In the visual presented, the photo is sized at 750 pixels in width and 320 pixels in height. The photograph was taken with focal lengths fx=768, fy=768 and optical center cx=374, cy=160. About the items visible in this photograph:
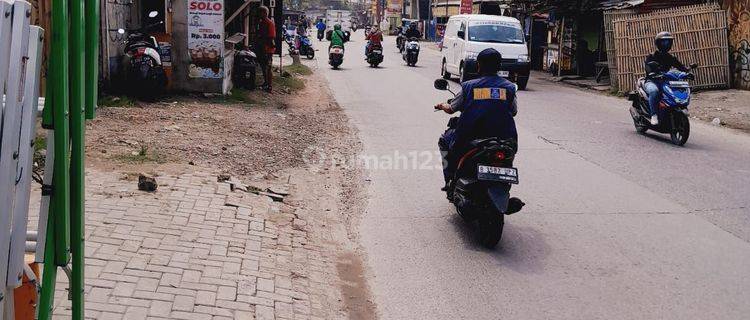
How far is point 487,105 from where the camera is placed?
248 inches

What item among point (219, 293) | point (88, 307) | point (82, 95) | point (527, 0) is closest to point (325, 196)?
point (219, 293)

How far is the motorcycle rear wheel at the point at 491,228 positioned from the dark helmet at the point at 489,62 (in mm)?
1195

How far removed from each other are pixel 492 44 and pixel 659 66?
918 centimetres

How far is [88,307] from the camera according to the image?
3.99m

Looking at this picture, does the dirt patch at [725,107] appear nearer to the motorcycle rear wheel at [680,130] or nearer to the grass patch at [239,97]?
the motorcycle rear wheel at [680,130]

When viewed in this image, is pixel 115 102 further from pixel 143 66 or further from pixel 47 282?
pixel 47 282

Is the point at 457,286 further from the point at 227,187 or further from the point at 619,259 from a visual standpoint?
the point at 227,187

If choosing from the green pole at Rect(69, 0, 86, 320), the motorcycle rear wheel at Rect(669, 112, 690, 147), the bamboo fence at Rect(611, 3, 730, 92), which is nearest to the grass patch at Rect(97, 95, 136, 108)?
the motorcycle rear wheel at Rect(669, 112, 690, 147)

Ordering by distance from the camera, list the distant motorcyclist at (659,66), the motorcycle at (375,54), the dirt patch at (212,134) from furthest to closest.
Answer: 1. the motorcycle at (375,54)
2. the distant motorcyclist at (659,66)
3. the dirt patch at (212,134)

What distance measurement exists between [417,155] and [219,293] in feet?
19.3

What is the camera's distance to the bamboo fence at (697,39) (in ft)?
60.0

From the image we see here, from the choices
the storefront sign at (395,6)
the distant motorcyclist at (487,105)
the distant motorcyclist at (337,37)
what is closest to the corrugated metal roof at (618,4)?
the distant motorcyclist at (337,37)

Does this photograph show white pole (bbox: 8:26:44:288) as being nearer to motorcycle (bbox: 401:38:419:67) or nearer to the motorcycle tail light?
the motorcycle tail light

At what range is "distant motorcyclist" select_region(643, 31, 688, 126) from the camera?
37.8ft
